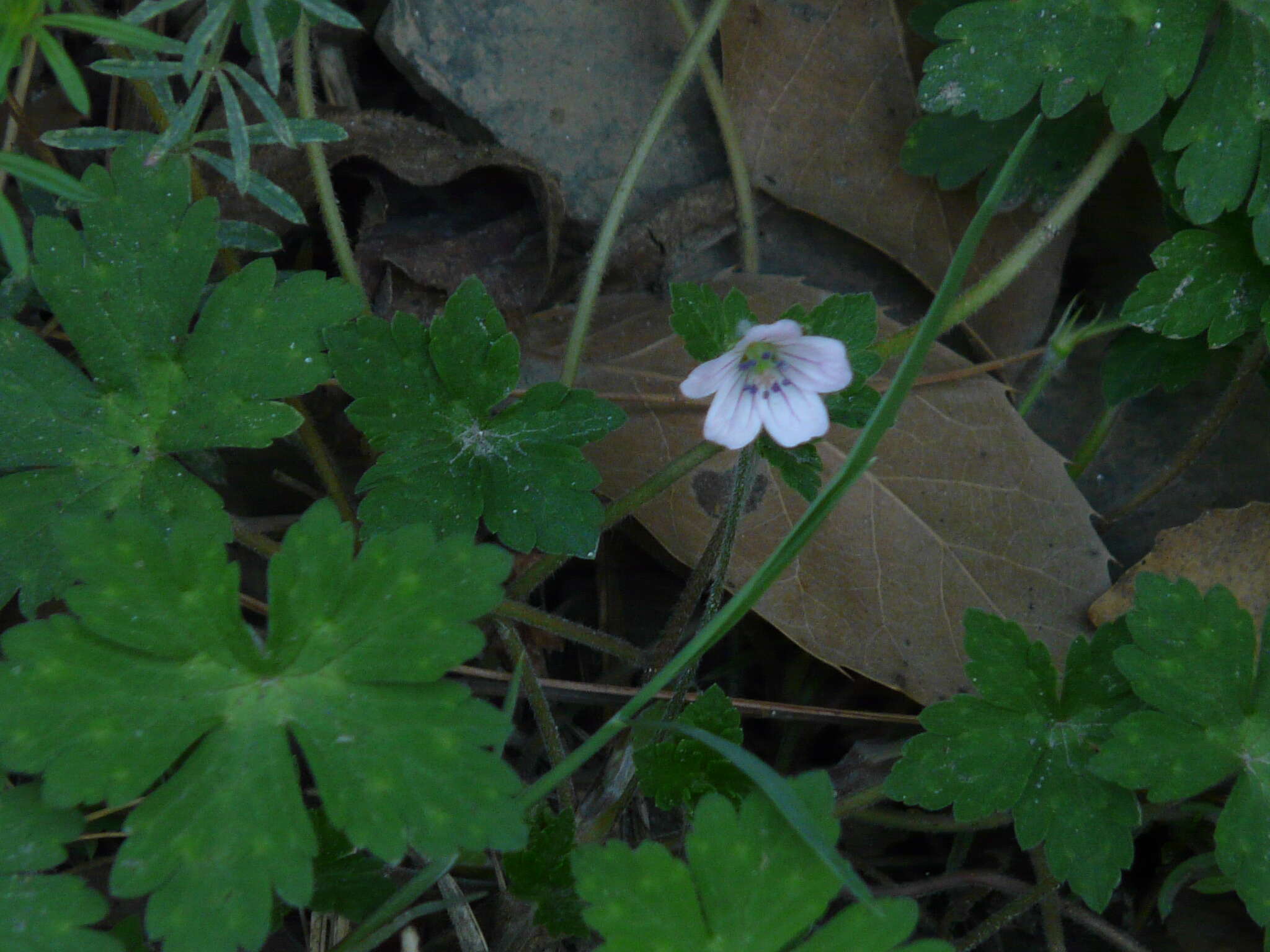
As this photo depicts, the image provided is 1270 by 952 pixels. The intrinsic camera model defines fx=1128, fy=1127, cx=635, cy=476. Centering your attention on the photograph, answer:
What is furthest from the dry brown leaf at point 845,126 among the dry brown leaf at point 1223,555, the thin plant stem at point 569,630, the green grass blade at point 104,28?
the green grass blade at point 104,28

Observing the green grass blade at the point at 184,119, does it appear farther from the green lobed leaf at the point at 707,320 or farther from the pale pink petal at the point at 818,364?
the pale pink petal at the point at 818,364

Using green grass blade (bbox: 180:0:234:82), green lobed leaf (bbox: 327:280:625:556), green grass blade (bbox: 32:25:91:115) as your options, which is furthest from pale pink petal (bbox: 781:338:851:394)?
green grass blade (bbox: 32:25:91:115)

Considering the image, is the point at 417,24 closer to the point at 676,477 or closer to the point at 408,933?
the point at 676,477

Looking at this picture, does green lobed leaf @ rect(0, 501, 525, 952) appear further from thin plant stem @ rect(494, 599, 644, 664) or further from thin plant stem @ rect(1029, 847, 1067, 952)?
thin plant stem @ rect(1029, 847, 1067, 952)

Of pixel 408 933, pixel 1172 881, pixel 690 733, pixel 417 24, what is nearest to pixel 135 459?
pixel 408 933

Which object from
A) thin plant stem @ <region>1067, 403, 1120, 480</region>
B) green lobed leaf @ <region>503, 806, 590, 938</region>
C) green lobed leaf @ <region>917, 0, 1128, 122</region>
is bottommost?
green lobed leaf @ <region>503, 806, 590, 938</region>

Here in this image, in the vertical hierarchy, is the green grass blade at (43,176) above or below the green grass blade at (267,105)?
below
